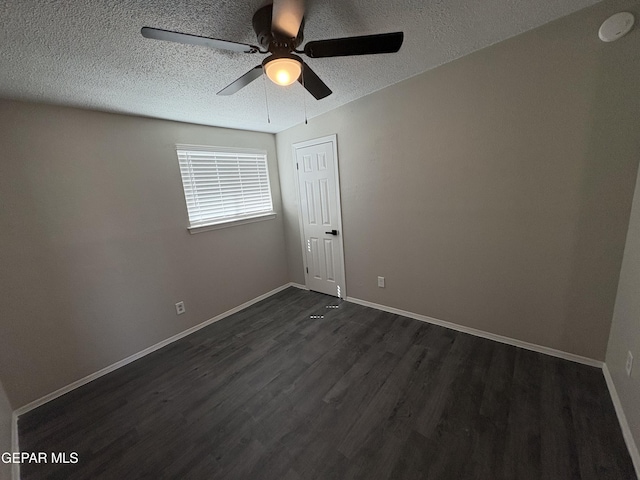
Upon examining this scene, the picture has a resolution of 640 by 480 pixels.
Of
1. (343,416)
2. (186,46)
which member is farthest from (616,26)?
(343,416)

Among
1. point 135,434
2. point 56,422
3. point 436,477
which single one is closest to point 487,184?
point 436,477

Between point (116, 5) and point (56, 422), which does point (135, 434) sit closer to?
point (56, 422)

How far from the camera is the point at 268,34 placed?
127 centimetres

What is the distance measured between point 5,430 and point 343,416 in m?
2.13

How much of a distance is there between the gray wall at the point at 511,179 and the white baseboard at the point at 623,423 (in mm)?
185

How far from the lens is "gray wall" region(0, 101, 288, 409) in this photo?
1.83 m

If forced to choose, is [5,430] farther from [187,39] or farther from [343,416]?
[187,39]

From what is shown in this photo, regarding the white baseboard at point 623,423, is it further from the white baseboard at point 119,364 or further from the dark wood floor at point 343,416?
the white baseboard at point 119,364

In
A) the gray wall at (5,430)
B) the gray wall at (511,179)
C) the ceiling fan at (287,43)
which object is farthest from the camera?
the gray wall at (511,179)

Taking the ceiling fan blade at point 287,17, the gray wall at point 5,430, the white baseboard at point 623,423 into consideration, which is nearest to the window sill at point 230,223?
the gray wall at point 5,430

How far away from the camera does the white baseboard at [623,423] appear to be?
120cm

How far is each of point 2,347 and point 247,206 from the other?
2407 mm

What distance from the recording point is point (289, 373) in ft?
6.69

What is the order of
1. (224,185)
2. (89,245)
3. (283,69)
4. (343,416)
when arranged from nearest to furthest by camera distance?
(283,69) → (343,416) → (89,245) → (224,185)
